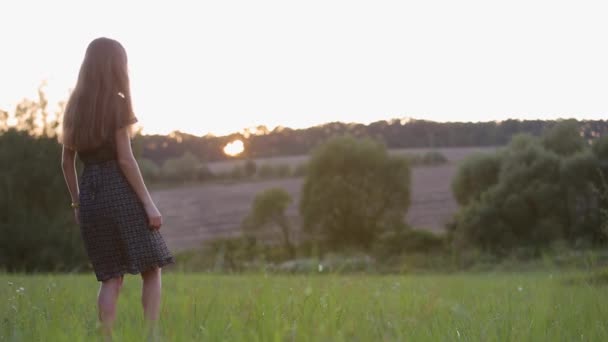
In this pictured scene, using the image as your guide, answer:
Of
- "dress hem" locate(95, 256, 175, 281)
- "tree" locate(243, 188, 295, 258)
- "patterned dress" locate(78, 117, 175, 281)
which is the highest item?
"patterned dress" locate(78, 117, 175, 281)

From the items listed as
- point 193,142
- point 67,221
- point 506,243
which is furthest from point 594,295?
point 193,142

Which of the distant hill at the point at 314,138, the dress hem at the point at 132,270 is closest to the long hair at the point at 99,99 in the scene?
the dress hem at the point at 132,270

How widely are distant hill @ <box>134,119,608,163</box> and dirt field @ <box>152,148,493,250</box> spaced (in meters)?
1.06

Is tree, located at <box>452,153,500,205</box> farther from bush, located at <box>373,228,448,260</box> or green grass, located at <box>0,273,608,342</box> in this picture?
green grass, located at <box>0,273,608,342</box>

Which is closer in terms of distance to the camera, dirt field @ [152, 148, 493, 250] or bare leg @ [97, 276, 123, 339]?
bare leg @ [97, 276, 123, 339]

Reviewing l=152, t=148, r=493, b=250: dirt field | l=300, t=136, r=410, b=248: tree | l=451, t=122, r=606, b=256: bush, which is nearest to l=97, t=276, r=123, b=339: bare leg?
l=451, t=122, r=606, b=256: bush

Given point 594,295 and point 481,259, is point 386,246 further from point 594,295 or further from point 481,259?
point 594,295

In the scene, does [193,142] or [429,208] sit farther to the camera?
[193,142]

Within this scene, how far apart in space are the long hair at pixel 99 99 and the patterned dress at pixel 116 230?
216 mm

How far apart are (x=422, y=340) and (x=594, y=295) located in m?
2.61

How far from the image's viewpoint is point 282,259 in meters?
42.8

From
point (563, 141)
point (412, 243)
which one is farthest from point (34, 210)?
point (563, 141)

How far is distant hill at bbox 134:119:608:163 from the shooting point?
2164 inches

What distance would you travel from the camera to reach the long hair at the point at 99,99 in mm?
4176
